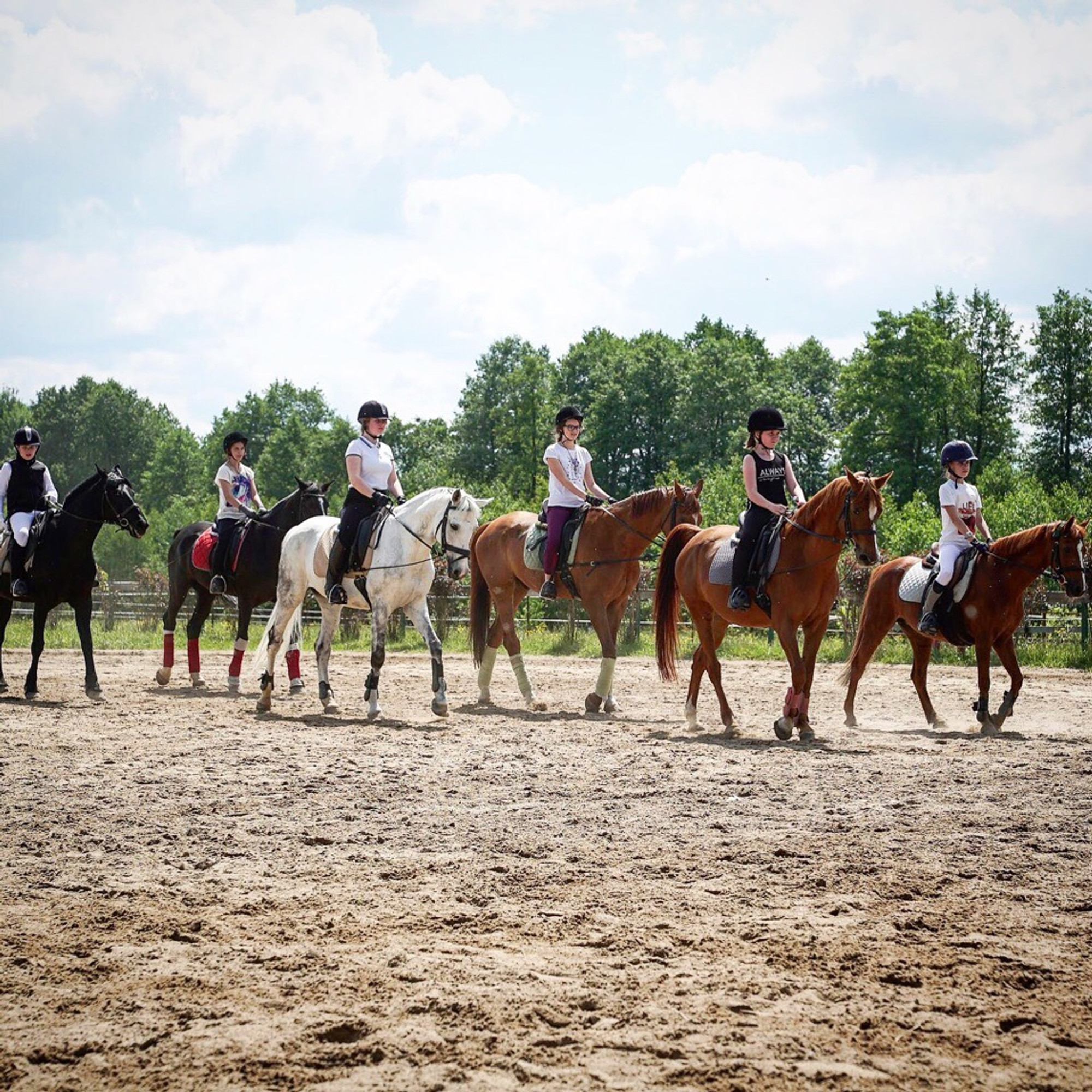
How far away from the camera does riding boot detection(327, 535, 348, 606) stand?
42.9 ft

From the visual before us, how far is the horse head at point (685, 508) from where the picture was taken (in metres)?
13.5

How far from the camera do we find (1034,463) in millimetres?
48969

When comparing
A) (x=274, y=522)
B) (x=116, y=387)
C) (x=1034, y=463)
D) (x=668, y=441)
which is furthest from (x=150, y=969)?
(x=116, y=387)

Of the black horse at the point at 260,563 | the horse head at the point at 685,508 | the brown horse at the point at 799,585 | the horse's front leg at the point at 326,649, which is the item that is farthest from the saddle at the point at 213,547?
the brown horse at the point at 799,585

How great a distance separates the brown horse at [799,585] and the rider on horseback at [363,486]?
3374 mm

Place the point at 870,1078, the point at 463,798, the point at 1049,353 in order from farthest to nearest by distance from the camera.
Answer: the point at 1049,353, the point at 463,798, the point at 870,1078

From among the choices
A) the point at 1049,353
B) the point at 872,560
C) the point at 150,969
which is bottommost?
the point at 150,969

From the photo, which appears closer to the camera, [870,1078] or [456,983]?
[870,1078]

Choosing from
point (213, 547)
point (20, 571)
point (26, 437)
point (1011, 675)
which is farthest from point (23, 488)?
point (1011, 675)

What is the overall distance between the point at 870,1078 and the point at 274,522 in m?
13.0

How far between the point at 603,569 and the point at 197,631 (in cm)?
606

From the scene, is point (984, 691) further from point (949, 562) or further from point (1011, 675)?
point (949, 562)

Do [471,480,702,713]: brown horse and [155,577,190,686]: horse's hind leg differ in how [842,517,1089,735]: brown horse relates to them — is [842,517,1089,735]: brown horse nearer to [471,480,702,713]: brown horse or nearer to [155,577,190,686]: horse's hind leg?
[471,480,702,713]: brown horse

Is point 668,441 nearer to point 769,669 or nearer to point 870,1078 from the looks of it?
point 769,669
